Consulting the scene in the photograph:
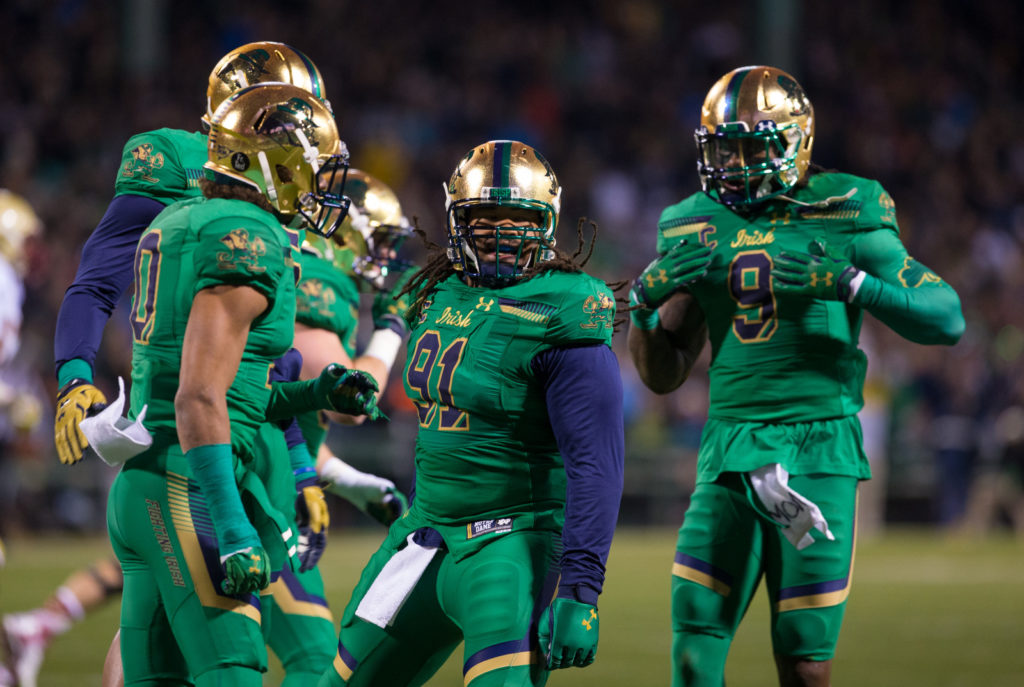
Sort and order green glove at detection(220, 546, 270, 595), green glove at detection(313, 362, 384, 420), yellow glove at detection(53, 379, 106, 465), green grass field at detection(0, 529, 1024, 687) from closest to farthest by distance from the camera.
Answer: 1. green glove at detection(220, 546, 270, 595)
2. green glove at detection(313, 362, 384, 420)
3. yellow glove at detection(53, 379, 106, 465)
4. green grass field at detection(0, 529, 1024, 687)

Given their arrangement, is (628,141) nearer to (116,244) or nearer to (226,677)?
(116,244)

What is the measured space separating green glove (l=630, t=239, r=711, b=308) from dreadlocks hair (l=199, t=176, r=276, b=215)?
1321 millimetres

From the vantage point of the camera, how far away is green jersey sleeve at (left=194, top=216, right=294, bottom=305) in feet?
10.8

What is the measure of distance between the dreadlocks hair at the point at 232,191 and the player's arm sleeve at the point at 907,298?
1.80 m

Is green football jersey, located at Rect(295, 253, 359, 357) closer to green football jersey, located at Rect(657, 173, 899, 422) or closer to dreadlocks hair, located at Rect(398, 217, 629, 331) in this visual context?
dreadlocks hair, located at Rect(398, 217, 629, 331)

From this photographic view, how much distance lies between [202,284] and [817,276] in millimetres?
1868

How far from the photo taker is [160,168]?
4113 mm

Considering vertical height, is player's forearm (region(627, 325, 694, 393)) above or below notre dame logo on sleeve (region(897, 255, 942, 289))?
below

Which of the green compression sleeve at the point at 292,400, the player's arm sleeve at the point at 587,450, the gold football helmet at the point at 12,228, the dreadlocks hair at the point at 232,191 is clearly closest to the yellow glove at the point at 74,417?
the green compression sleeve at the point at 292,400

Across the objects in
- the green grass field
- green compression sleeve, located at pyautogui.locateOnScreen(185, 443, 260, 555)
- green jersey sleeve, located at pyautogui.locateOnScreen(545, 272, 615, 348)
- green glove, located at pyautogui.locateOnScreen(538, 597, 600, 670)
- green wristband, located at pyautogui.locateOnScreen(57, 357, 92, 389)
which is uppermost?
green jersey sleeve, located at pyautogui.locateOnScreen(545, 272, 615, 348)

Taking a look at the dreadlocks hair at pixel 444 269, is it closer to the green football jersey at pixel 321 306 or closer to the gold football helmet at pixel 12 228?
the green football jersey at pixel 321 306

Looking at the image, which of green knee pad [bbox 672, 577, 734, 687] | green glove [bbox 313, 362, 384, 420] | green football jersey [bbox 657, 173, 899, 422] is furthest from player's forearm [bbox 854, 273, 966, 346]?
green glove [bbox 313, 362, 384, 420]

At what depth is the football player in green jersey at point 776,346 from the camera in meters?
4.14

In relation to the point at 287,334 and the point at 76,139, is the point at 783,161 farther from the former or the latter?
the point at 76,139
